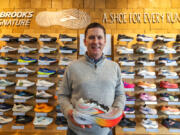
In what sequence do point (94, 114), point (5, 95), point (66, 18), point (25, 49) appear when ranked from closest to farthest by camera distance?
point (94, 114), point (5, 95), point (25, 49), point (66, 18)

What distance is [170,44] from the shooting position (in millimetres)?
3041

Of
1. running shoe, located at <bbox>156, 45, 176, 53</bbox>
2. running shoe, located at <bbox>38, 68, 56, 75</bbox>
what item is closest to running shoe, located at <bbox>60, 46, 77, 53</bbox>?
running shoe, located at <bbox>38, 68, 56, 75</bbox>

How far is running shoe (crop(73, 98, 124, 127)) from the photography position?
2.68ft

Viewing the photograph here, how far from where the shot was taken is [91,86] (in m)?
0.92

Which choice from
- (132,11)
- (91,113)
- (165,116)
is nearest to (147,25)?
(132,11)

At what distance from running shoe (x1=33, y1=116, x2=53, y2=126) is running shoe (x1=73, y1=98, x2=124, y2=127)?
2079mm

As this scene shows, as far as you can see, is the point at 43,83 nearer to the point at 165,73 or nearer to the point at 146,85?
the point at 146,85

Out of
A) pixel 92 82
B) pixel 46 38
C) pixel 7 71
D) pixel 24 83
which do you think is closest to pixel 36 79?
pixel 24 83

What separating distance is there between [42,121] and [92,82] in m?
2.20

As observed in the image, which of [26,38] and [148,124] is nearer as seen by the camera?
[148,124]

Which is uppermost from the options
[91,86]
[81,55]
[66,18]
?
[66,18]

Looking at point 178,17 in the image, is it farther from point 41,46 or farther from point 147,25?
point 41,46

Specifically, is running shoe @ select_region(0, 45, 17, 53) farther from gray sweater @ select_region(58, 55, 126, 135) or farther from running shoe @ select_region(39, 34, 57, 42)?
gray sweater @ select_region(58, 55, 126, 135)

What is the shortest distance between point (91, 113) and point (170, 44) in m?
3.08
